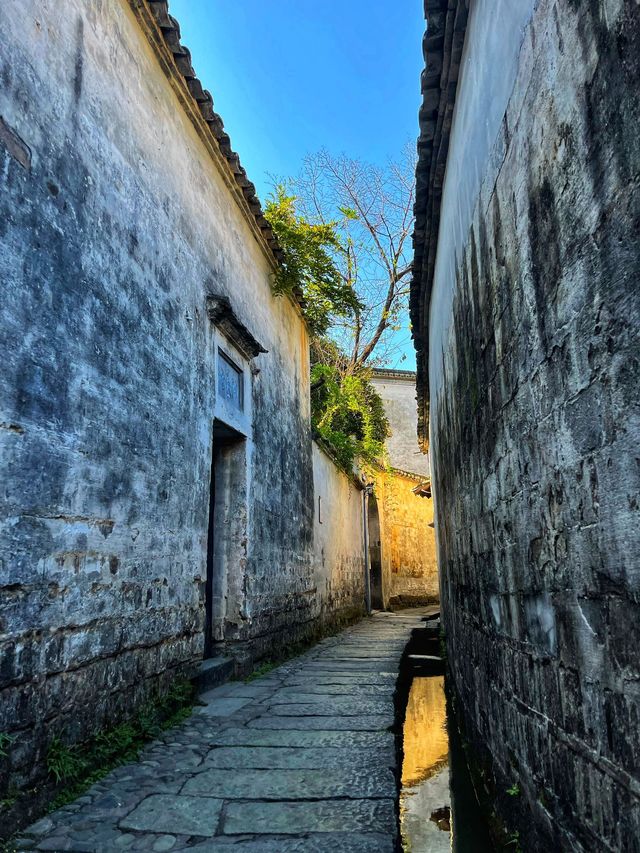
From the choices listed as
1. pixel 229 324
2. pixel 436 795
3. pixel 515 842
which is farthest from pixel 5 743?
pixel 229 324

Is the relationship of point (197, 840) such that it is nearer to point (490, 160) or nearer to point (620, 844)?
point (620, 844)

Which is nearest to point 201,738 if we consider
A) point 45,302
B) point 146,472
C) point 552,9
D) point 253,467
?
point 146,472

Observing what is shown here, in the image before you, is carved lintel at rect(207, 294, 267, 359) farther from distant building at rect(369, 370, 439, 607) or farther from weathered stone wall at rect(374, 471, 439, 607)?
weathered stone wall at rect(374, 471, 439, 607)

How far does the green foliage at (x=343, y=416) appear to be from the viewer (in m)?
12.3

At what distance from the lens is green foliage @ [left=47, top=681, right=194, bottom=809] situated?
9.02 ft

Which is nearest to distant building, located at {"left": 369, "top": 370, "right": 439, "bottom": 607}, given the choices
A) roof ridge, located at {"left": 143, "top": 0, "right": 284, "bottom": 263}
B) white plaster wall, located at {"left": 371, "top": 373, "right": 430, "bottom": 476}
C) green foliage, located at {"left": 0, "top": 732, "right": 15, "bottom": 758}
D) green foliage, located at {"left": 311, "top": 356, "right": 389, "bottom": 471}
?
green foliage, located at {"left": 311, "top": 356, "right": 389, "bottom": 471}

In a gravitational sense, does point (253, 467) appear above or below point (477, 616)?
above

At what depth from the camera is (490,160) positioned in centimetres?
273

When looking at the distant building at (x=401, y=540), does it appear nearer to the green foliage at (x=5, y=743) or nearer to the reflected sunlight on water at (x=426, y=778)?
the reflected sunlight on water at (x=426, y=778)

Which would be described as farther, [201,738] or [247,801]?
[201,738]

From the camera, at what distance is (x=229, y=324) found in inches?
233

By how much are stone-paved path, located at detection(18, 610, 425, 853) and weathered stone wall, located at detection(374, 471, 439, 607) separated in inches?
538

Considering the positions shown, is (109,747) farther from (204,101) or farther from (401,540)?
(401,540)

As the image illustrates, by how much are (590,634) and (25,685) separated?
2.35m
